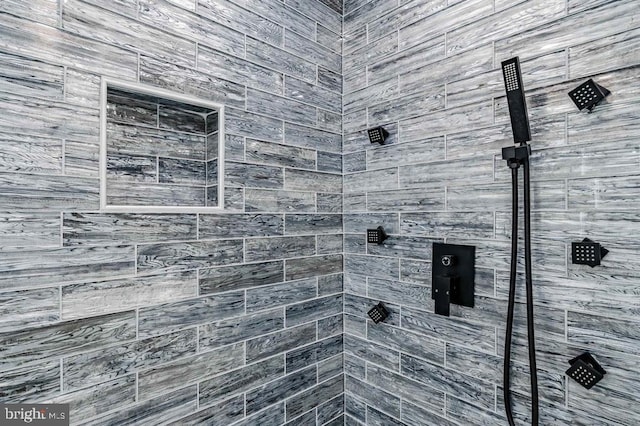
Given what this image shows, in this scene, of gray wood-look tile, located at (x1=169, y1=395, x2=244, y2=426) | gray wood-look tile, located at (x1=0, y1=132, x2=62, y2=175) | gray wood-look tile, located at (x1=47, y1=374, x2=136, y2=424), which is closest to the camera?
gray wood-look tile, located at (x1=0, y1=132, x2=62, y2=175)

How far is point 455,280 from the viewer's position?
4.99 feet

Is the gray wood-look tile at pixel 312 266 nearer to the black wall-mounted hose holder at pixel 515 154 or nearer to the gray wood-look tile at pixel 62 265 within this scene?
the gray wood-look tile at pixel 62 265

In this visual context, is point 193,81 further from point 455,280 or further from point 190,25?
point 455,280

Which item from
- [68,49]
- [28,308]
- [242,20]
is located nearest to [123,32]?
[68,49]

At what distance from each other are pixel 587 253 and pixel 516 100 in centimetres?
57

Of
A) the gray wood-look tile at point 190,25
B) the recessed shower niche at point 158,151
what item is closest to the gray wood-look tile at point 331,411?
the recessed shower niche at point 158,151

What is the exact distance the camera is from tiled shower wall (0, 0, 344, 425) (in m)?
1.11

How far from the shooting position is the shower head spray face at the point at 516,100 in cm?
128

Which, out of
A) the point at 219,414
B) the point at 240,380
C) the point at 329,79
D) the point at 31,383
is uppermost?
the point at 329,79

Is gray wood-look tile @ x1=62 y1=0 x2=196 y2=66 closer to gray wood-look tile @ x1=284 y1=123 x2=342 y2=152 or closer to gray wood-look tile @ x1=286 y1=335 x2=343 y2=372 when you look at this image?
gray wood-look tile @ x1=284 y1=123 x2=342 y2=152

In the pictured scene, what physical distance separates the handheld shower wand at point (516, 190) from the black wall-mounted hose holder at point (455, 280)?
0.19 m

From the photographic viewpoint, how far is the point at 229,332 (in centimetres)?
155

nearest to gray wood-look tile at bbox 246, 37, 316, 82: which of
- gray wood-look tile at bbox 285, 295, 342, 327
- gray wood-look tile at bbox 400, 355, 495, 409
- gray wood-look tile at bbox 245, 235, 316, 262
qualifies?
gray wood-look tile at bbox 245, 235, 316, 262

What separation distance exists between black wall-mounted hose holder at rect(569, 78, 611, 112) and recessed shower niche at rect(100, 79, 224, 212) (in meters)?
1.30
